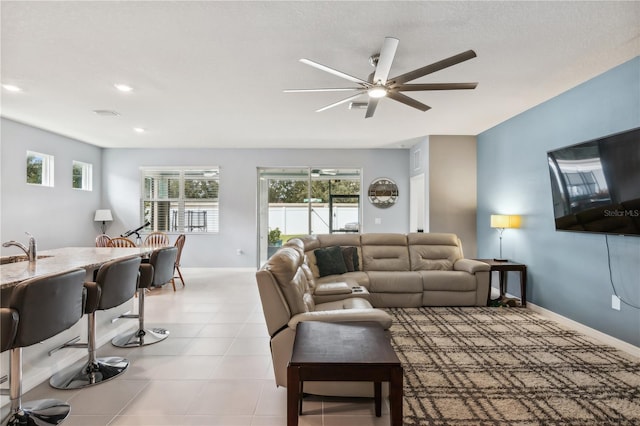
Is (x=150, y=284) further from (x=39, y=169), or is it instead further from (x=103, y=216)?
(x=103, y=216)

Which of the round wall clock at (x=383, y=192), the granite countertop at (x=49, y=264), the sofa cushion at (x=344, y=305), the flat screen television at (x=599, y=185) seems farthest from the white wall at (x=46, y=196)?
the flat screen television at (x=599, y=185)

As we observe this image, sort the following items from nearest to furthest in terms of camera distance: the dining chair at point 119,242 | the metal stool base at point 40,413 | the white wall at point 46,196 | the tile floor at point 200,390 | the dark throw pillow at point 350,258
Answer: the metal stool base at point 40,413
the tile floor at point 200,390
the dark throw pillow at point 350,258
the white wall at point 46,196
the dining chair at point 119,242

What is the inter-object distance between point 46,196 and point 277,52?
18.1 feet

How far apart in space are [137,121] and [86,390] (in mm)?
4014

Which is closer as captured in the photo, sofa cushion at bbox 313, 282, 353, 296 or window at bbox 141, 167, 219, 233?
sofa cushion at bbox 313, 282, 353, 296

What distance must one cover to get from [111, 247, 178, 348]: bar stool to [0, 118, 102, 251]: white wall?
3.42 metres

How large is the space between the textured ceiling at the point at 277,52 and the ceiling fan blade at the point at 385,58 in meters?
0.30

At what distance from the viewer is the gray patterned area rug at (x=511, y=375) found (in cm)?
204

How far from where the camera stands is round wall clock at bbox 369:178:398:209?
282 inches

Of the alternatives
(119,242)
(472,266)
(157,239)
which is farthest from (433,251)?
(119,242)

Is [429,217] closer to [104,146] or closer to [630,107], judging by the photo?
[630,107]

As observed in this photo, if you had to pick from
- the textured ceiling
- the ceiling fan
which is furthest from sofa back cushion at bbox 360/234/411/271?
the ceiling fan

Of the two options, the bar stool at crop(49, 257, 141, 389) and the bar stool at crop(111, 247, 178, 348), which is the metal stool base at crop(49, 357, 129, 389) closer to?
the bar stool at crop(49, 257, 141, 389)

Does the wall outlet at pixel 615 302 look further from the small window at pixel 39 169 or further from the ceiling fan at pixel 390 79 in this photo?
the small window at pixel 39 169
